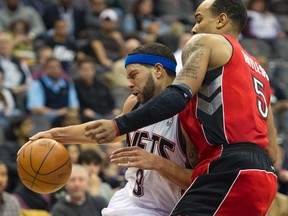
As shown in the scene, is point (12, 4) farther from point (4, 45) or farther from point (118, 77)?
point (118, 77)

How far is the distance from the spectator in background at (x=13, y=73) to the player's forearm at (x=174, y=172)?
23.4ft

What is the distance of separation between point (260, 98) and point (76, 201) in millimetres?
4209

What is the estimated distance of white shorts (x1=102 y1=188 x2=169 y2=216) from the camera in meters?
5.82

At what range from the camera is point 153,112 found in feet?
16.2

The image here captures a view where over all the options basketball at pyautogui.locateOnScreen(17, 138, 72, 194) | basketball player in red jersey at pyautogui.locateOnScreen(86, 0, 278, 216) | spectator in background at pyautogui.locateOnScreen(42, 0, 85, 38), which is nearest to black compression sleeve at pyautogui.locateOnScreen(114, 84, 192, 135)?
basketball player in red jersey at pyautogui.locateOnScreen(86, 0, 278, 216)

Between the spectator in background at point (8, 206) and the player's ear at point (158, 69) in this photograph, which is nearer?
the player's ear at point (158, 69)

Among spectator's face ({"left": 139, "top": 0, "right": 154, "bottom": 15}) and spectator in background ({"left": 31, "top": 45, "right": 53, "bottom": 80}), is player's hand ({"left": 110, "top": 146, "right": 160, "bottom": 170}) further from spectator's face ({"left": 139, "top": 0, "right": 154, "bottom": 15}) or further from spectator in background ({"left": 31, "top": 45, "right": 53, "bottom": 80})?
spectator's face ({"left": 139, "top": 0, "right": 154, "bottom": 15})

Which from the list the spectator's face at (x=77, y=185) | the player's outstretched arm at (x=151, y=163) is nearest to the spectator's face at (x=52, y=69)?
the spectator's face at (x=77, y=185)

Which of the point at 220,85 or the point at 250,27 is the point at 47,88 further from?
the point at 220,85

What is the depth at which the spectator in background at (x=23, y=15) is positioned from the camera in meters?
14.7

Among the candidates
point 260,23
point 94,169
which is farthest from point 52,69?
point 260,23

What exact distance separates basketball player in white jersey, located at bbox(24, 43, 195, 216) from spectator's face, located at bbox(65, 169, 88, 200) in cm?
310

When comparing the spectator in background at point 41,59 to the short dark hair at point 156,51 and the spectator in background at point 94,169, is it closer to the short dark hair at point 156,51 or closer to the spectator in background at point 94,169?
the spectator in background at point 94,169

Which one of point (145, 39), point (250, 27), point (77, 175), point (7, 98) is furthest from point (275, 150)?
point (250, 27)
